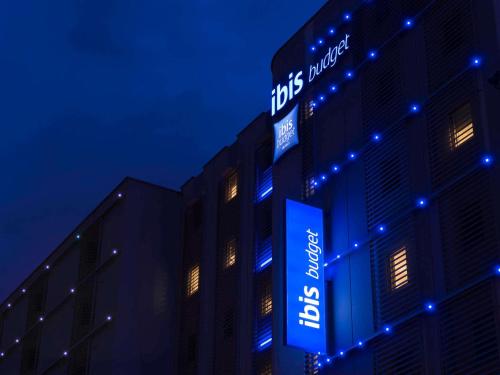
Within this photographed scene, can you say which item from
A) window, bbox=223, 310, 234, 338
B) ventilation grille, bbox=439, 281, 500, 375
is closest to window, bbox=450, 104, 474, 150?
ventilation grille, bbox=439, 281, 500, 375

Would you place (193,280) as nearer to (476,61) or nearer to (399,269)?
(399,269)

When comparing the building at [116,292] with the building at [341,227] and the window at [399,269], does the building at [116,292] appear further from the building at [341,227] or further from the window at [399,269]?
the window at [399,269]

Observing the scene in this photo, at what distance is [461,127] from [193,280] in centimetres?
1953

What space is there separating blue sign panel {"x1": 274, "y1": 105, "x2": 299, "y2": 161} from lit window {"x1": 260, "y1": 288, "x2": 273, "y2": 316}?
5345 millimetres

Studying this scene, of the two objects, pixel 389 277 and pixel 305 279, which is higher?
pixel 305 279

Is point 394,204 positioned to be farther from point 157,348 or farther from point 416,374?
point 157,348

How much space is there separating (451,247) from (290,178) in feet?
34.9

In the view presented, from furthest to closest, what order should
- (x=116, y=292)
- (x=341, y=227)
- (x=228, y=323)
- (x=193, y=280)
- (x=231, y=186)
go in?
(x=116, y=292)
(x=193, y=280)
(x=231, y=186)
(x=228, y=323)
(x=341, y=227)

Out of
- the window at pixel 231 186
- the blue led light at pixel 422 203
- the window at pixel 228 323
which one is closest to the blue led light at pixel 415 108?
the blue led light at pixel 422 203

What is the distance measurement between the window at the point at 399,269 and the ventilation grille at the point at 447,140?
241 cm

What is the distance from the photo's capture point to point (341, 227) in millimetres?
32812

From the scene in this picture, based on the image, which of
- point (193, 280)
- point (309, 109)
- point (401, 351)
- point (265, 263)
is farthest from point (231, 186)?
point (401, 351)

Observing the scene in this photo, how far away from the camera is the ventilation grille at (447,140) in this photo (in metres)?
27.8

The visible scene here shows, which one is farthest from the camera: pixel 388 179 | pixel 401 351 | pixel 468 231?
pixel 388 179
